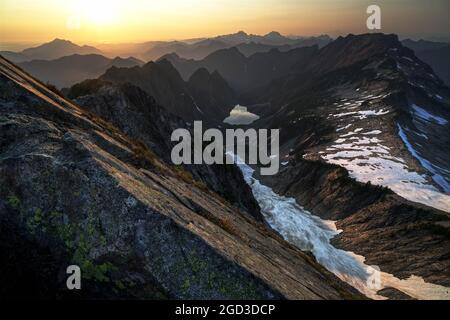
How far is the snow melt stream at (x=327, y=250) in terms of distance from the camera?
85.2 m

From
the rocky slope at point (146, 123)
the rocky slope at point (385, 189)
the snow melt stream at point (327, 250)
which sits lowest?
the snow melt stream at point (327, 250)

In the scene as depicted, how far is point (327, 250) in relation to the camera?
364 ft

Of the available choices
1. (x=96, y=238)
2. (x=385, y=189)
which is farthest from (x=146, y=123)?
(x=385, y=189)

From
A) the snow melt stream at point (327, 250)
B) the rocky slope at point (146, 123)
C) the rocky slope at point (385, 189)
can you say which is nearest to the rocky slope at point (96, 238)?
the rocky slope at point (146, 123)

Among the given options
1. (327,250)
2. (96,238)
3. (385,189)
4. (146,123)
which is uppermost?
(96,238)

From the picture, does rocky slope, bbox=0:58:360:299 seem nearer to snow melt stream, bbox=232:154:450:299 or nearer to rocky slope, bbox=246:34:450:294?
snow melt stream, bbox=232:154:450:299

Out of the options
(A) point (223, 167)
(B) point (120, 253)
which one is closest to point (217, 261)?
(B) point (120, 253)

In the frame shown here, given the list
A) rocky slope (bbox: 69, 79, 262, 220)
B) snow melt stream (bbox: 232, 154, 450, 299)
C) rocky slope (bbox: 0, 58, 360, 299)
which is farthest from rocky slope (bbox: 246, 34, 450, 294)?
rocky slope (bbox: 0, 58, 360, 299)

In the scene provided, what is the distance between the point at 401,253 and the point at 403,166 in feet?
184

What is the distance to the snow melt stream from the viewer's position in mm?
85250

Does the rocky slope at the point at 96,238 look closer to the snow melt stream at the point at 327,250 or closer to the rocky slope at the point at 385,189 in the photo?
the snow melt stream at the point at 327,250

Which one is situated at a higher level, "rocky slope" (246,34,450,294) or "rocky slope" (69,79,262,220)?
"rocky slope" (69,79,262,220)

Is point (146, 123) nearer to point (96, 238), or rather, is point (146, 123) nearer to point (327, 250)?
point (96, 238)

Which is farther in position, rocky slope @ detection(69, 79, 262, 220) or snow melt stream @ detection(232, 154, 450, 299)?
snow melt stream @ detection(232, 154, 450, 299)
